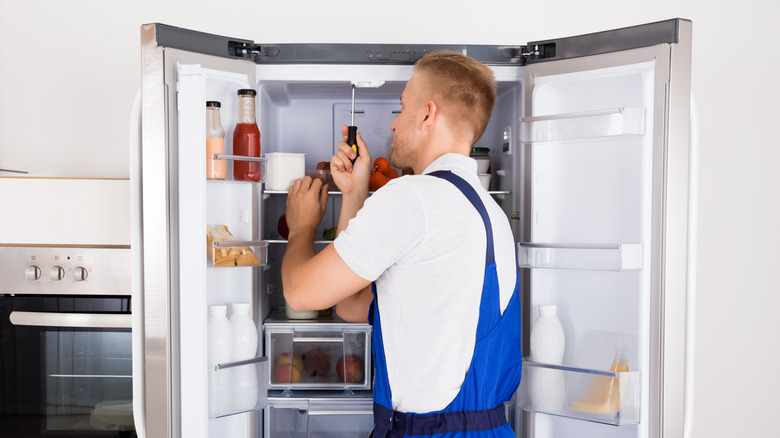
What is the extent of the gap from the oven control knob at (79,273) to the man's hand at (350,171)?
86cm

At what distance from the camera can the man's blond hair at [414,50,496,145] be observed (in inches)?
55.3

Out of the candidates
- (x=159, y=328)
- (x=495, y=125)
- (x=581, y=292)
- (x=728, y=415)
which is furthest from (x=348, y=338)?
(x=728, y=415)

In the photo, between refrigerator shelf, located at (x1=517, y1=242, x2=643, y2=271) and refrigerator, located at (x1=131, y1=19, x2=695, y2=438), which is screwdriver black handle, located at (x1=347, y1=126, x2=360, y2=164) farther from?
refrigerator shelf, located at (x1=517, y1=242, x2=643, y2=271)

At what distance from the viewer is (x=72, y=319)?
1.78 metres

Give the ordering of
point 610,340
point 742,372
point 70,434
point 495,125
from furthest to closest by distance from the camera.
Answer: point 742,372
point 495,125
point 70,434
point 610,340

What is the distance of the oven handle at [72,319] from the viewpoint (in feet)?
5.83

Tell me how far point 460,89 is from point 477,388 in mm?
709

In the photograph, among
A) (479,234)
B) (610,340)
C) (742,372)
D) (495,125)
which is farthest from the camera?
(742,372)

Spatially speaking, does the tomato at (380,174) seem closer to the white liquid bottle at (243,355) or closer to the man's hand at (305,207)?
the man's hand at (305,207)

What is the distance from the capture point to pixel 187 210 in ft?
4.32

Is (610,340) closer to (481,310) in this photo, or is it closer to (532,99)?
(481,310)

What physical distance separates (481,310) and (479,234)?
174 mm

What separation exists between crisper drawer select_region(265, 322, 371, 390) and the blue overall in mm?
529

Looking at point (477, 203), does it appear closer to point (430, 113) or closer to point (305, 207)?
point (430, 113)
